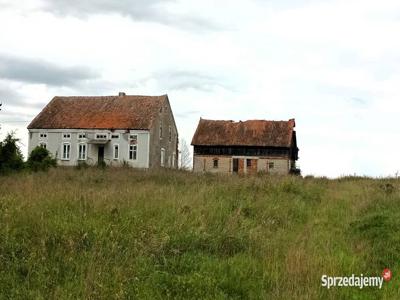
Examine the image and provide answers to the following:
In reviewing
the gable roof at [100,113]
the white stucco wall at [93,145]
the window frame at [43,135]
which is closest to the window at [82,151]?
the white stucco wall at [93,145]

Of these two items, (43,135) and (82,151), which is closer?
(82,151)

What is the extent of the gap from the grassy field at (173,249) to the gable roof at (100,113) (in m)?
35.0

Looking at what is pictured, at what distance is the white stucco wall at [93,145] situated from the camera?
43.1m

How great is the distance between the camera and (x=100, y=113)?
151 ft

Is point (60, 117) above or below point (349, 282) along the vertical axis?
above

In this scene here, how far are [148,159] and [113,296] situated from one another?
38433 millimetres

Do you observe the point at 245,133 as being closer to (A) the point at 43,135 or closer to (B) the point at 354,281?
(A) the point at 43,135

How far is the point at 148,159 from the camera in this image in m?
43.0

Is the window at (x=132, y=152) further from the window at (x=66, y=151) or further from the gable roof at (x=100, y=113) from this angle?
the window at (x=66, y=151)

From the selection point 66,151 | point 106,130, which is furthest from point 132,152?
point 66,151

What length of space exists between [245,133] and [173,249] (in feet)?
159

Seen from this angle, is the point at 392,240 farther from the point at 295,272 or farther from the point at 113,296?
the point at 113,296

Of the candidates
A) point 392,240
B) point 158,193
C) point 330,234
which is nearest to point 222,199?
point 158,193

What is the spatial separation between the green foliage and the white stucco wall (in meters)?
23.4
